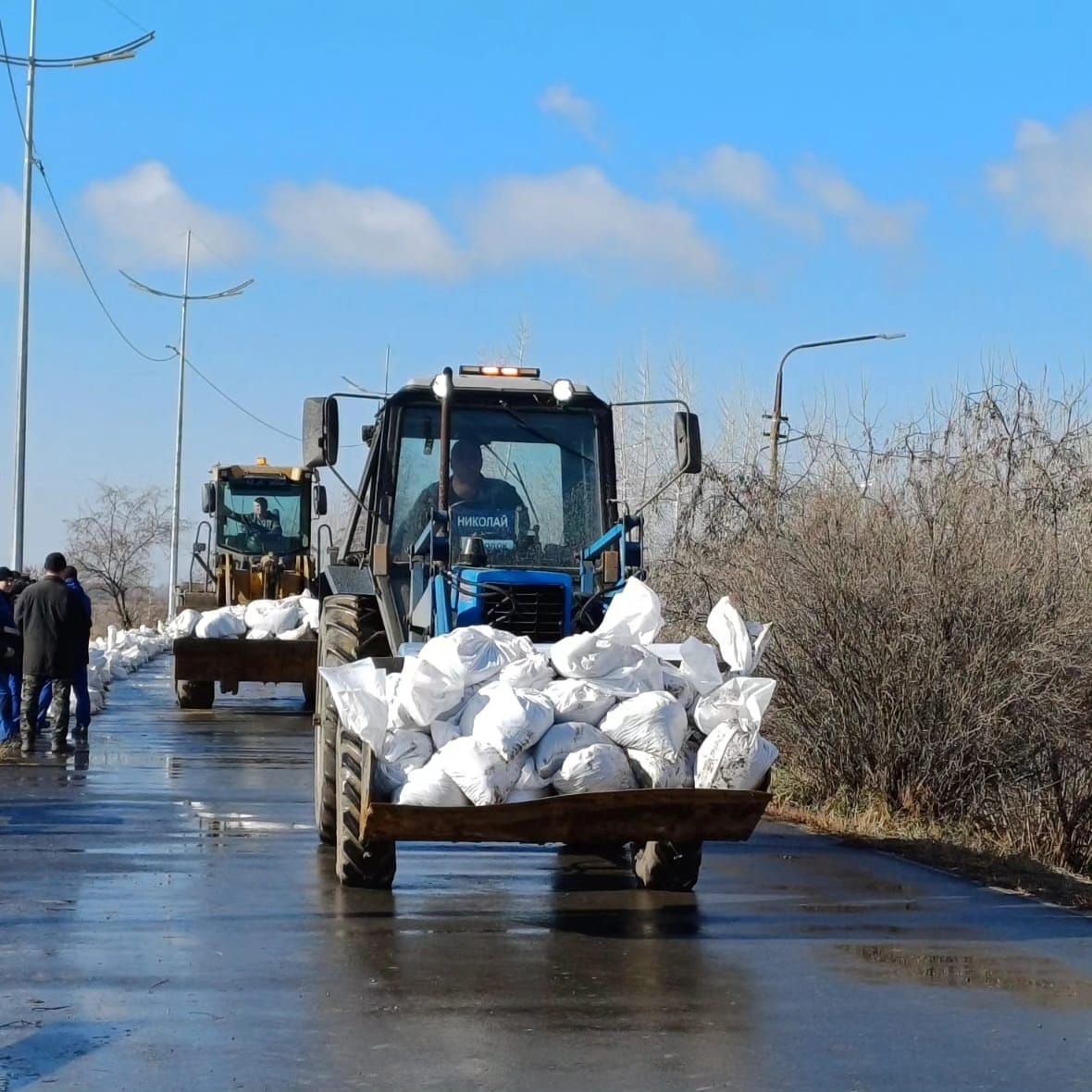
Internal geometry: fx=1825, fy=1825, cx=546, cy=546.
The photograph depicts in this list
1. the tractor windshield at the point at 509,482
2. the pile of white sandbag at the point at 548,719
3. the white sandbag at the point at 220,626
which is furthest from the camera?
the white sandbag at the point at 220,626

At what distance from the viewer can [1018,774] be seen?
14.9m

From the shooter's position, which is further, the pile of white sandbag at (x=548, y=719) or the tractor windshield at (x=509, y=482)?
the tractor windshield at (x=509, y=482)

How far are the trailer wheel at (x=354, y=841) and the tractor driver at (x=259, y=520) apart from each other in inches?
857

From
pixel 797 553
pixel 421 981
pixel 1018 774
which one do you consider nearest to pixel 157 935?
pixel 421 981

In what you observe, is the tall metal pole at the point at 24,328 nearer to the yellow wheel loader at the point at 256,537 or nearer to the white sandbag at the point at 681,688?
the yellow wheel loader at the point at 256,537

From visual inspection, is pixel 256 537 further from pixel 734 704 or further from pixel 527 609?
pixel 734 704

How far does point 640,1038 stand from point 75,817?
23.5 ft

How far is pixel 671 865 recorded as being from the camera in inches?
389

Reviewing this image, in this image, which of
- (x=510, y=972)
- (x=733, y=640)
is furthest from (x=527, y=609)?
(x=510, y=972)

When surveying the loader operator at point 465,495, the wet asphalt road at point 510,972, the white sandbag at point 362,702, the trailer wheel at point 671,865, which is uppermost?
the loader operator at point 465,495

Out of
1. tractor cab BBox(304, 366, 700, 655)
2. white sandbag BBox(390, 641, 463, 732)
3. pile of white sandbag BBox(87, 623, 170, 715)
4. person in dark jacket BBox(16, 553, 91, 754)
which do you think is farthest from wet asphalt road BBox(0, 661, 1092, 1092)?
pile of white sandbag BBox(87, 623, 170, 715)

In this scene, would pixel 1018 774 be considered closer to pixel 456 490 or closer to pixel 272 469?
pixel 456 490

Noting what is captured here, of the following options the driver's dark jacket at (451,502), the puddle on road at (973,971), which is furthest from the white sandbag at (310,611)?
the puddle on road at (973,971)

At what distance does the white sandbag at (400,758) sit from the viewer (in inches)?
340
